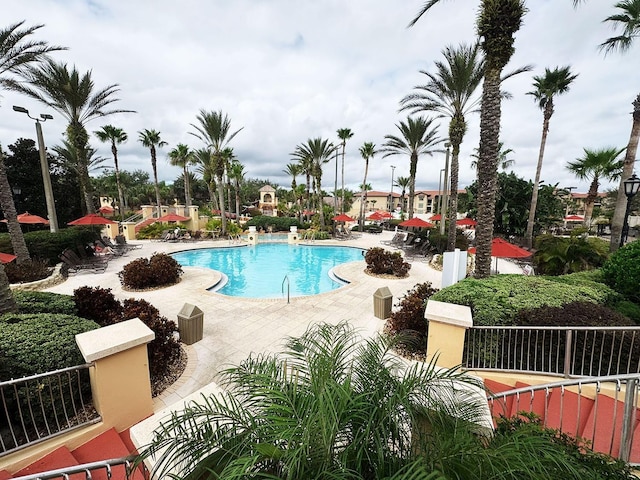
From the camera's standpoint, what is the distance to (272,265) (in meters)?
17.1

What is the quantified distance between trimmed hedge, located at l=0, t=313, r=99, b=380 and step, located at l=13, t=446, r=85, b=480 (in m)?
0.99

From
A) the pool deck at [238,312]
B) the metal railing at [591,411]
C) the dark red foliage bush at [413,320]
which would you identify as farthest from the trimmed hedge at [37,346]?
the dark red foliage bush at [413,320]

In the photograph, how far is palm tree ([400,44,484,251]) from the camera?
13.7 m

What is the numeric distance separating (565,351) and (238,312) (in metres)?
7.60

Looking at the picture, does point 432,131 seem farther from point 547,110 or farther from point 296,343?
point 296,343

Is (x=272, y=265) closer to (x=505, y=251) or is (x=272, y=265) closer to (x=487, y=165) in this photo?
(x=505, y=251)

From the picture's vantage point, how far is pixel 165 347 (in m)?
5.14

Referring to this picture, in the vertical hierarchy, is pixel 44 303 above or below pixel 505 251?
below

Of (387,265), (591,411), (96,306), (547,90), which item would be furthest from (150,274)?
(547,90)

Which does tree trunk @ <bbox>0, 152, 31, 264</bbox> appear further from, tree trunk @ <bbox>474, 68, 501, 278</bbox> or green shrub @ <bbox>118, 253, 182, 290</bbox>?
tree trunk @ <bbox>474, 68, 501, 278</bbox>

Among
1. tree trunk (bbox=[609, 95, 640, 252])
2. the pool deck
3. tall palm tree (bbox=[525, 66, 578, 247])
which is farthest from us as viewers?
tall palm tree (bbox=[525, 66, 578, 247])

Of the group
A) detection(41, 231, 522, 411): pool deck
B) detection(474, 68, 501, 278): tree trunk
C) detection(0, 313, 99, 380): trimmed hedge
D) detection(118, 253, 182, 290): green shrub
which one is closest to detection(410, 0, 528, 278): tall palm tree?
detection(474, 68, 501, 278): tree trunk

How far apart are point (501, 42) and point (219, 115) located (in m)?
22.1

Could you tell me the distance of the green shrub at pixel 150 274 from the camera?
1017 centimetres
